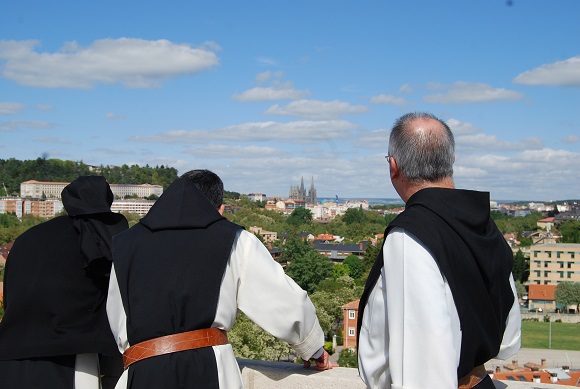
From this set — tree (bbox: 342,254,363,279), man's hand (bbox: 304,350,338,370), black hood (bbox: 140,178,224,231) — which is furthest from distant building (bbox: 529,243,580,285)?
black hood (bbox: 140,178,224,231)

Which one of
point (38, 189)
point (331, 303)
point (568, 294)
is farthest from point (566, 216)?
point (38, 189)

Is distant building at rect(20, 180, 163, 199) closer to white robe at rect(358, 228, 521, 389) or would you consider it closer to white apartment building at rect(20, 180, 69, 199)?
white apartment building at rect(20, 180, 69, 199)

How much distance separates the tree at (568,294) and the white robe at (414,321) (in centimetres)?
5298

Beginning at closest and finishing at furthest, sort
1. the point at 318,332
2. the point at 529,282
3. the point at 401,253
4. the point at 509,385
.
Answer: the point at 401,253, the point at 318,332, the point at 509,385, the point at 529,282

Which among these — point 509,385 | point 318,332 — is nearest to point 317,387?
point 318,332

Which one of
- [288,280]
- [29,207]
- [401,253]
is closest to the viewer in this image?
[401,253]

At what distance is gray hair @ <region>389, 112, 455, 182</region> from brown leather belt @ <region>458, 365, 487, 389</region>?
53cm

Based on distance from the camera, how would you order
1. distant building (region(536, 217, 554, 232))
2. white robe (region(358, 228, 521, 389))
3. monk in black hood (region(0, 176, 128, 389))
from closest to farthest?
white robe (region(358, 228, 521, 389)), monk in black hood (region(0, 176, 128, 389)), distant building (region(536, 217, 554, 232))

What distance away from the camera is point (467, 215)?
70.9 inches

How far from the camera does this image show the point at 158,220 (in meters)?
2.22

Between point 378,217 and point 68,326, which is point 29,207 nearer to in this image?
point 378,217

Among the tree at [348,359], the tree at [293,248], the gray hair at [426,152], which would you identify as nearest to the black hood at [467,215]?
the gray hair at [426,152]

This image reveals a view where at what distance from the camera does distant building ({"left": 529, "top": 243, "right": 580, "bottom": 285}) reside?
190 ft

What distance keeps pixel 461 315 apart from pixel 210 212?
89 cm
